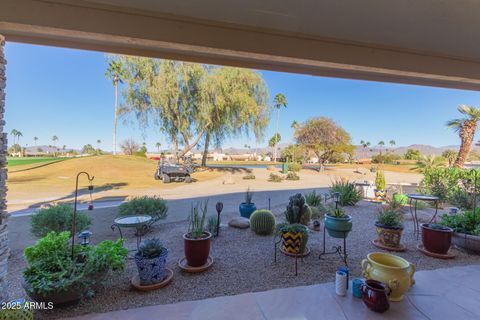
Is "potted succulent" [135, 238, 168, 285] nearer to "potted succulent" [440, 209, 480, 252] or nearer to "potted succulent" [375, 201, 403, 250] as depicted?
"potted succulent" [375, 201, 403, 250]

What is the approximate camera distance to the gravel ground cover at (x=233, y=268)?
191 cm

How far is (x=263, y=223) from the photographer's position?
12.0 feet

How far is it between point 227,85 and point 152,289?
1214 centimetres

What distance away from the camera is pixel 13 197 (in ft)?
23.6

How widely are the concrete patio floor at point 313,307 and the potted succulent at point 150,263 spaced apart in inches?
13.5

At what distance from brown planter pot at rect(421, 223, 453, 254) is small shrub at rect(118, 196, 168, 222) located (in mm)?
4334

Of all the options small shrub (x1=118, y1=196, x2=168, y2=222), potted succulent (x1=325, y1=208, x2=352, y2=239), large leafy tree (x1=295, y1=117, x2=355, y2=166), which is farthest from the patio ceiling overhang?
large leafy tree (x1=295, y1=117, x2=355, y2=166)

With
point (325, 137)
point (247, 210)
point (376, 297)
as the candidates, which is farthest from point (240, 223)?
point (325, 137)

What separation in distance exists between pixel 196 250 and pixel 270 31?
2375 millimetres

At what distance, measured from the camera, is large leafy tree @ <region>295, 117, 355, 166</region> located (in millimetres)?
16453

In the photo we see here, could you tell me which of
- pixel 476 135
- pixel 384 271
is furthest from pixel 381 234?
pixel 476 135

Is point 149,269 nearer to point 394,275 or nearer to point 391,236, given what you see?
point 394,275

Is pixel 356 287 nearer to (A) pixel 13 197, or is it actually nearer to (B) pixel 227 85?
(A) pixel 13 197

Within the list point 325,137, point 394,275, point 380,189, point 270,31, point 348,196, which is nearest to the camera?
point 394,275
